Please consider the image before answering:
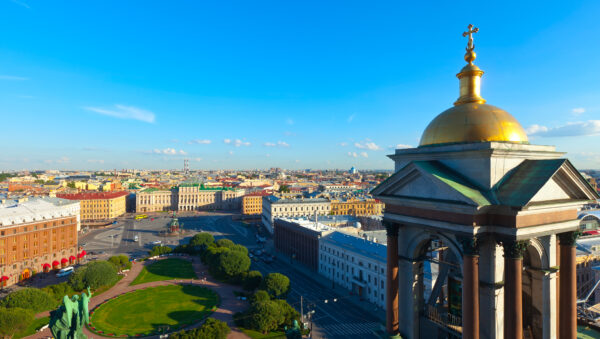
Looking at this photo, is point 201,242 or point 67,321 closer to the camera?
point 67,321

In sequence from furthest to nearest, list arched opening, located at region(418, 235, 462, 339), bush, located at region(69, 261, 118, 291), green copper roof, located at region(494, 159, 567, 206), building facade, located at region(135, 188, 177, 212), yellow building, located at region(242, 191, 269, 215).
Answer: building facade, located at region(135, 188, 177, 212), yellow building, located at region(242, 191, 269, 215), bush, located at region(69, 261, 118, 291), arched opening, located at region(418, 235, 462, 339), green copper roof, located at region(494, 159, 567, 206)

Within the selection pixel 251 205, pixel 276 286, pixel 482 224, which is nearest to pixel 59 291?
pixel 276 286

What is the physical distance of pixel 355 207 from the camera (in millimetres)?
119375

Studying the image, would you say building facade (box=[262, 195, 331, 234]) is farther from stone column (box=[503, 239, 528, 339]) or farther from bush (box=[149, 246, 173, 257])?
stone column (box=[503, 239, 528, 339])

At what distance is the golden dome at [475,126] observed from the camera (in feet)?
41.3

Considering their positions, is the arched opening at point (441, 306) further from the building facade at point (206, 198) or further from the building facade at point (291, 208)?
the building facade at point (206, 198)

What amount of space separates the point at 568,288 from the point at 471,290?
4.74 m

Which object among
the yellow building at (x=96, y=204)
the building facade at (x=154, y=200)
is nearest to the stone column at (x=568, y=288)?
the yellow building at (x=96, y=204)

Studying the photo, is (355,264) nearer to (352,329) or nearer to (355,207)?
(352,329)

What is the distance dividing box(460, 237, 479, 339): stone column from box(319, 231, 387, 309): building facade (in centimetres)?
3960

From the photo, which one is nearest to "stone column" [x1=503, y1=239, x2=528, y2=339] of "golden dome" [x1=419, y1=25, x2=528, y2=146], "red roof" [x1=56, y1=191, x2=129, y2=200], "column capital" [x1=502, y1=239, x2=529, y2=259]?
"column capital" [x1=502, y1=239, x2=529, y2=259]

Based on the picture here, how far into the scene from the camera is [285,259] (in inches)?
3172

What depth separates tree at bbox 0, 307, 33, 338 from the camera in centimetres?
3759

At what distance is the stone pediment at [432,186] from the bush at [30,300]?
5071 centimetres
